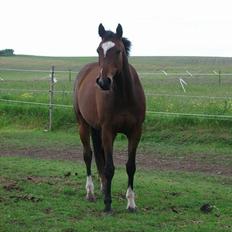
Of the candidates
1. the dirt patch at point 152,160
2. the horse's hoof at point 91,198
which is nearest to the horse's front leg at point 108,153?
the horse's hoof at point 91,198

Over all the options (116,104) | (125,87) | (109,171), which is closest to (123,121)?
(116,104)

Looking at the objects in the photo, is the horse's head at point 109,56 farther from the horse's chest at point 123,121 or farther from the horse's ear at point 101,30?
the horse's chest at point 123,121

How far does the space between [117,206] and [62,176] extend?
201cm

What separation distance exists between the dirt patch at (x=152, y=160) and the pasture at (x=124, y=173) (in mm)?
18

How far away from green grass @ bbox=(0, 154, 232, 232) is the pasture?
0.04ft

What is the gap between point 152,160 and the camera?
10352 mm

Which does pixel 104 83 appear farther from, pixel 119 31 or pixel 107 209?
pixel 107 209

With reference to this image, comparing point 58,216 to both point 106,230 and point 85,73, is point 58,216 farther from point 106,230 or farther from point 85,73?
point 85,73

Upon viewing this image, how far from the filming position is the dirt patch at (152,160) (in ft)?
31.2

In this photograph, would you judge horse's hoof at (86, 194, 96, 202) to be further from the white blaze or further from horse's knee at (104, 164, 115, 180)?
the white blaze

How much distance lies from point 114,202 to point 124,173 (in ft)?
7.19

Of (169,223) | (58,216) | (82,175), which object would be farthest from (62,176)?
(169,223)

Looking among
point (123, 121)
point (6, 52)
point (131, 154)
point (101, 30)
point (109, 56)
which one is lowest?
point (131, 154)

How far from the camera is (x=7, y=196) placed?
6980 millimetres
